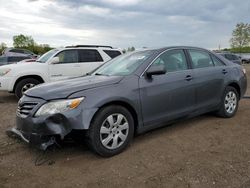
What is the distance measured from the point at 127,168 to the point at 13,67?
5801mm

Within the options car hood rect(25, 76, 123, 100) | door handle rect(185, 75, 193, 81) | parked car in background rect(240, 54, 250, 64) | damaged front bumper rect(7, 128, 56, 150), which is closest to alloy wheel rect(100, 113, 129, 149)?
car hood rect(25, 76, 123, 100)

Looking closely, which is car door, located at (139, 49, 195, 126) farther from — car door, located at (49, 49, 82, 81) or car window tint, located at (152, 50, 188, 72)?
car door, located at (49, 49, 82, 81)

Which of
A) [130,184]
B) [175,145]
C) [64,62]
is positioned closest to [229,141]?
[175,145]

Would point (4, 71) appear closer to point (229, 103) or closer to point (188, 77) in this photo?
point (188, 77)

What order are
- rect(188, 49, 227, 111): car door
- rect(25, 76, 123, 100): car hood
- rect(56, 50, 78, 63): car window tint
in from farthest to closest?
rect(56, 50, 78, 63): car window tint < rect(188, 49, 227, 111): car door < rect(25, 76, 123, 100): car hood

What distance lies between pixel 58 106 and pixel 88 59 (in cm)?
565

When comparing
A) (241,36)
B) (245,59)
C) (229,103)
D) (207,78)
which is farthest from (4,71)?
(241,36)

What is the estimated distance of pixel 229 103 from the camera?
18.0 feet

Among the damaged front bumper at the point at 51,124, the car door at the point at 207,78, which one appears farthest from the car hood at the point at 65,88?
the car door at the point at 207,78

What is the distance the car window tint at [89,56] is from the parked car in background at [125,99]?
13.1ft

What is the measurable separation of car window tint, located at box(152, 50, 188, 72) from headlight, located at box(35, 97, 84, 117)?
5.01ft

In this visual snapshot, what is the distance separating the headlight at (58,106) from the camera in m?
3.37

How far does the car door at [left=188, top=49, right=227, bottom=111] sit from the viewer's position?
480cm

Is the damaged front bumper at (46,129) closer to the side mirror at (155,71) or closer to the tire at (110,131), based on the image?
the tire at (110,131)
